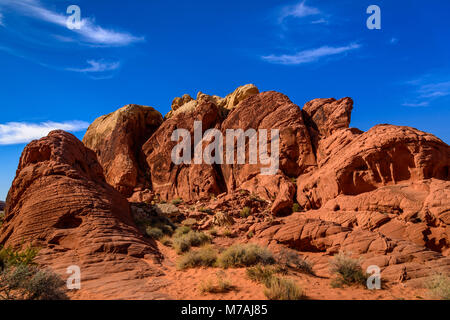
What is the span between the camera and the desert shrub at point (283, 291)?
6508 millimetres

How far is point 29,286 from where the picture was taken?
6.54m

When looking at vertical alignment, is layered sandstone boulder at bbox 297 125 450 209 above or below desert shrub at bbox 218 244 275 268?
above

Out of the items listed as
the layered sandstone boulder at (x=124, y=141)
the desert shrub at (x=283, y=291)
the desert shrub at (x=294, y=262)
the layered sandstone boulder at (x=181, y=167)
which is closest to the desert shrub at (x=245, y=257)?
the desert shrub at (x=294, y=262)

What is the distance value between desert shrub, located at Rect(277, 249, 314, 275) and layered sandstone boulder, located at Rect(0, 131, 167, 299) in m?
4.78

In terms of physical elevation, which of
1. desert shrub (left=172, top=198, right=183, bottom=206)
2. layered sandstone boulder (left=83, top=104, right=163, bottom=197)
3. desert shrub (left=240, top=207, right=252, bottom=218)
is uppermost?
layered sandstone boulder (left=83, top=104, right=163, bottom=197)

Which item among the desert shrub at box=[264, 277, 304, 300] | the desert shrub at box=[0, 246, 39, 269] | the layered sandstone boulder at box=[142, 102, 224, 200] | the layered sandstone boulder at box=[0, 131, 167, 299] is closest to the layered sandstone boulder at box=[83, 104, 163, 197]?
the layered sandstone boulder at box=[142, 102, 224, 200]

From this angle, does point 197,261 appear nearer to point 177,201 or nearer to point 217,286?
point 217,286

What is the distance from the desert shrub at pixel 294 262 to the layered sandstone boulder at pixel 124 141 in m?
19.2

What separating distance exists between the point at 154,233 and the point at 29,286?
8115mm

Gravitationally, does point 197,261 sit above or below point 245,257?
below

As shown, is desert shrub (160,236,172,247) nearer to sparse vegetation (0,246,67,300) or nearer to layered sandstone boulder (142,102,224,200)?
sparse vegetation (0,246,67,300)

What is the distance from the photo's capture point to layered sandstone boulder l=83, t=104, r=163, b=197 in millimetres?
25203

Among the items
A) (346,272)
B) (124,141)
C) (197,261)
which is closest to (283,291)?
(346,272)

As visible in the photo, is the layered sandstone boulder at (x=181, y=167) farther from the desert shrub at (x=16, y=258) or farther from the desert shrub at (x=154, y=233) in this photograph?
the desert shrub at (x=16, y=258)
